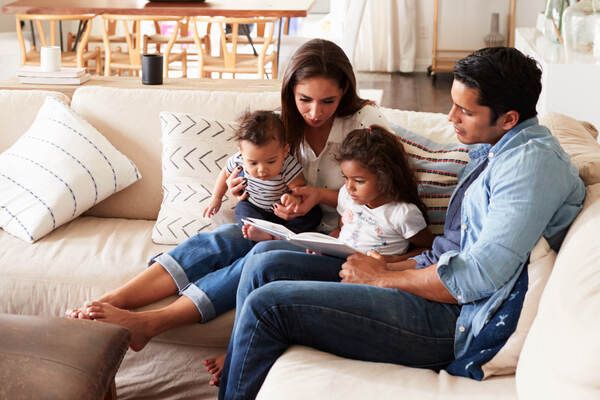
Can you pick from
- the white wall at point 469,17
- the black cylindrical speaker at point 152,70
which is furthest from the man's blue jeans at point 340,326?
the white wall at point 469,17

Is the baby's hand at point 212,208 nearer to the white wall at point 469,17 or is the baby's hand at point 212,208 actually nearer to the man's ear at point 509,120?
the man's ear at point 509,120

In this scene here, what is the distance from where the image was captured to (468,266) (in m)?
1.97

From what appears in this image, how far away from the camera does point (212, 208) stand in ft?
9.22

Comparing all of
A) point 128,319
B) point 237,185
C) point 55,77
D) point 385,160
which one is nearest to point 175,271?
point 128,319

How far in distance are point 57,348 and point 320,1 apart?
8.04m

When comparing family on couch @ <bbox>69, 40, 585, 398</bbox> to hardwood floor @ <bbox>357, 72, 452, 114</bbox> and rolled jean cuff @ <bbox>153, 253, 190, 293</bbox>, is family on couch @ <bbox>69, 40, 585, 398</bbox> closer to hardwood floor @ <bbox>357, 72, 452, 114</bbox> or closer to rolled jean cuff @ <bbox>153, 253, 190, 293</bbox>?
A: rolled jean cuff @ <bbox>153, 253, 190, 293</bbox>

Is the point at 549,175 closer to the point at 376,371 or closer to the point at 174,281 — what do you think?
the point at 376,371

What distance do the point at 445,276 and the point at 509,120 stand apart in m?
0.39

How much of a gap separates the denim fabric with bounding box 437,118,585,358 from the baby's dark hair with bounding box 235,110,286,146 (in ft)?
2.39

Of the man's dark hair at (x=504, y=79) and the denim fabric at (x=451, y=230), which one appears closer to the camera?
the man's dark hair at (x=504, y=79)

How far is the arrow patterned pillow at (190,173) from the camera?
2.86m

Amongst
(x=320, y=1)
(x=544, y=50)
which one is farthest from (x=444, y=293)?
(x=320, y=1)

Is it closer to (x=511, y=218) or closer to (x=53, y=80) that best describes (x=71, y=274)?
(x=53, y=80)

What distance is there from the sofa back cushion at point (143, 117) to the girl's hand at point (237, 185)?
361 millimetres
